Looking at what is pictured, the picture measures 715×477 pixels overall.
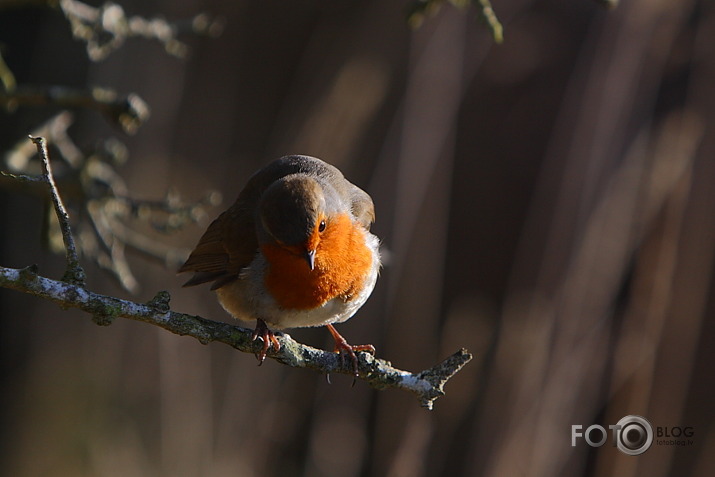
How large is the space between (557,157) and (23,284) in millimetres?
3459

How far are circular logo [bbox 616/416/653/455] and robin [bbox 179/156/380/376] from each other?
1.32 m

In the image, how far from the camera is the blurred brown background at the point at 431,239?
3.36 metres

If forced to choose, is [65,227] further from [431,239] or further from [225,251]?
[431,239]

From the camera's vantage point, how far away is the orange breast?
2.40 meters

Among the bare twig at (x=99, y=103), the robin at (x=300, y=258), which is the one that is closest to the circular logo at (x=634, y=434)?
the robin at (x=300, y=258)

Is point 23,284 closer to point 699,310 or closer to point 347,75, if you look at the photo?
point 347,75

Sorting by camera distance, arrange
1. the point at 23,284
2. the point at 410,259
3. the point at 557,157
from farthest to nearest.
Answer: the point at 557,157 → the point at 410,259 → the point at 23,284

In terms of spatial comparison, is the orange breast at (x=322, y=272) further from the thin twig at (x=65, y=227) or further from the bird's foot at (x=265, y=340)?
the thin twig at (x=65, y=227)

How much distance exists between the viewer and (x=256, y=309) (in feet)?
8.08

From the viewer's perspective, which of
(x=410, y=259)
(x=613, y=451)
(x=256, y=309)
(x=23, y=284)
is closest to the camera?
(x=23, y=284)

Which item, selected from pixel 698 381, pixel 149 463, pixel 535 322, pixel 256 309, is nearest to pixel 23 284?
pixel 256 309

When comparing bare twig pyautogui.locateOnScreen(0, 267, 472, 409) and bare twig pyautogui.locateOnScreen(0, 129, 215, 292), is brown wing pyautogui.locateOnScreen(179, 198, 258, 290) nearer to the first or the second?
bare twig pyautogui.locateOnScreen(0, 129, 215, 292)

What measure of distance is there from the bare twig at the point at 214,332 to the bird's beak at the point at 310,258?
281 millimetres

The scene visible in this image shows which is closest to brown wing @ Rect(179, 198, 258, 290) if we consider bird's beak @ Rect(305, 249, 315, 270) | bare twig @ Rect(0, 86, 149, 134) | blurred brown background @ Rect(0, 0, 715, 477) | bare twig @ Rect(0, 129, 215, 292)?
bare twig @ Rect(0, 129, 215, 292)
